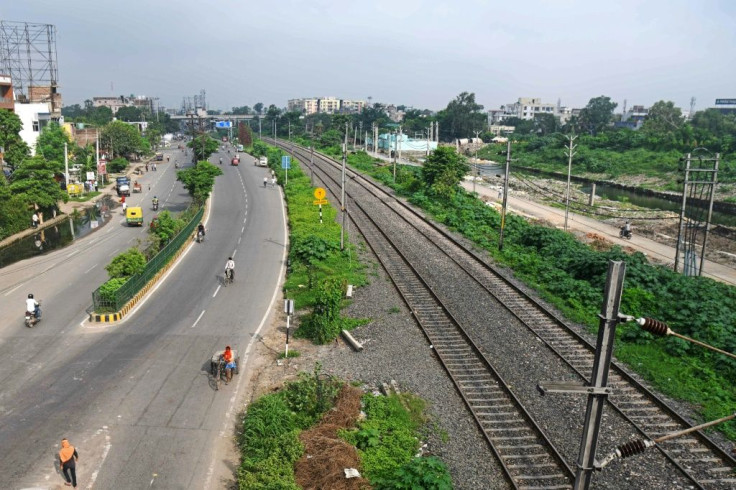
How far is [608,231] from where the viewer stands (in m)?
47.1

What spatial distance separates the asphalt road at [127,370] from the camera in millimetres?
13297

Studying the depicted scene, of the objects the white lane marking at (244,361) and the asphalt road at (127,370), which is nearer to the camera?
the white lane marking at (244,361)

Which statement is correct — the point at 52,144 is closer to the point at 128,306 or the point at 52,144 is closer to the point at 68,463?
the point at 128,306

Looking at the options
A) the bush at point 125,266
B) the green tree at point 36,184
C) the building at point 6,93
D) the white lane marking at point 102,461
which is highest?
the building at point 6,93

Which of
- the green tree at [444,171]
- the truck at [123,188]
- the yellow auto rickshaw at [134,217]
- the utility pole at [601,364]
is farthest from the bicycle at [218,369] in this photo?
the truck at [123,188]

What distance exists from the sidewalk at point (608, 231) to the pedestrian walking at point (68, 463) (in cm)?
3205

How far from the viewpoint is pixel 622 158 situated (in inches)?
4158

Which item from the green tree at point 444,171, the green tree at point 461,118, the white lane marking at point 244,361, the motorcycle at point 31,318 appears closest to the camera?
the white lane marking at point 244,361

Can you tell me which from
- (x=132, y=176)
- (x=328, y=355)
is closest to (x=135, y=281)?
(x=328, y=355)

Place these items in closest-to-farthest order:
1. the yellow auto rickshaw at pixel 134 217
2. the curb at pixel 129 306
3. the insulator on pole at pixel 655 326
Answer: the insulator on pole at pixel 655 326
the curb at pixel 129 306
the yellow auto rickshaw at pixel 134 217

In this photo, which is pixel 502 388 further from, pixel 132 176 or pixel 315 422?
pixel 132 176

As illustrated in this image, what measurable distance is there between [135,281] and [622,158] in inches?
3966

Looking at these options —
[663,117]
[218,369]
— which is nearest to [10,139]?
[218,369]

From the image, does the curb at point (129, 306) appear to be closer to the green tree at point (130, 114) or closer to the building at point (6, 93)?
the building at point (6, 93)
